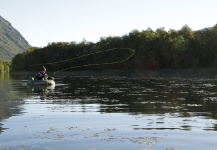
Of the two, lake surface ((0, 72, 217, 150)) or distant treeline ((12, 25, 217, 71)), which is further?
distant treeline ((12, 25, 217, 71))

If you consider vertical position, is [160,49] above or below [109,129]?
above

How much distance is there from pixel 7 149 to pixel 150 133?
577 centimetres

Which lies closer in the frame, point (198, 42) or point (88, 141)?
point (88, 141)

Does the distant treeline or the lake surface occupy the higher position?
the distant treeline

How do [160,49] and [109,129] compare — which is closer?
[109,129]

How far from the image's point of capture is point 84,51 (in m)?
173

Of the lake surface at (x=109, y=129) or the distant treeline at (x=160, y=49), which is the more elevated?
the distant treeline at (x=160, y=49)

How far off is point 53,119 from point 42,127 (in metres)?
2.69

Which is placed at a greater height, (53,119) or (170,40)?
(170,40)

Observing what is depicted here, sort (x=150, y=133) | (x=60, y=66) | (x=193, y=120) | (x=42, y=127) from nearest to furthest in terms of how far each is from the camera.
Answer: (x=150, y=133), (x=42, y=127), (x=193, y=120), (x=60, y=66)

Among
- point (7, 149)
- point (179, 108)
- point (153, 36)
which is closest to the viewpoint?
point (7, 149)

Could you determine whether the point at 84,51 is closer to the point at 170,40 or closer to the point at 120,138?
the point at 170,40

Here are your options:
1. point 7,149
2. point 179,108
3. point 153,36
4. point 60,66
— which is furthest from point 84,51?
point 7,149

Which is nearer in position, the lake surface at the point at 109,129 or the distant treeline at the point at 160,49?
the lake surface at the point at 109,129
